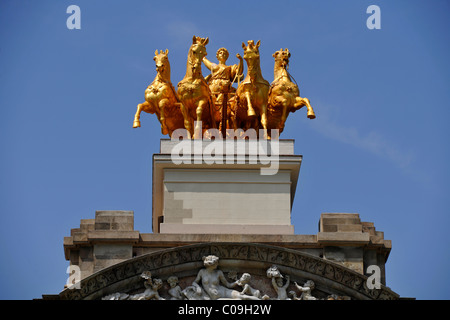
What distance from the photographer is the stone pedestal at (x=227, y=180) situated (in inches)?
1423

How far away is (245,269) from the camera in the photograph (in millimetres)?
33406

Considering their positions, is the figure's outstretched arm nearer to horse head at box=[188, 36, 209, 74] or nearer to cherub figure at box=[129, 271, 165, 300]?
horse head at box=[188, 36, 209, 74]

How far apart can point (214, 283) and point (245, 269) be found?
0.94 metres

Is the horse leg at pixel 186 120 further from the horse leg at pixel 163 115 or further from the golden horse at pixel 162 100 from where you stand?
the horse leg at pixel 163 115

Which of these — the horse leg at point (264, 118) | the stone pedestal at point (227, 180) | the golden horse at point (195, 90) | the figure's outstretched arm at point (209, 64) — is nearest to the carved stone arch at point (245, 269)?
the stone pedestal at point (227, 180)

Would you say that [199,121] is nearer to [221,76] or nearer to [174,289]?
[221,76]

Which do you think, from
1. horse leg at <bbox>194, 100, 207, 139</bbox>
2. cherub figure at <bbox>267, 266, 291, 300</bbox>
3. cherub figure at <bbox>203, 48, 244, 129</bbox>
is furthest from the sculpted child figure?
cherub figure at <bbox>203, 48, 244, 129</bbox>

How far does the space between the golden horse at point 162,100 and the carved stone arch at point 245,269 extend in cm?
640

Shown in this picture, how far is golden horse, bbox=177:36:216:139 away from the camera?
1506 inches

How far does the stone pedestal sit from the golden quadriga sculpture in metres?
1.16

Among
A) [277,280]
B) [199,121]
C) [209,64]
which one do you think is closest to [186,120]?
[199,121]

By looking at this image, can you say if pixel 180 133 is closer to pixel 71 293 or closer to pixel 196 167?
pixel 196 167
